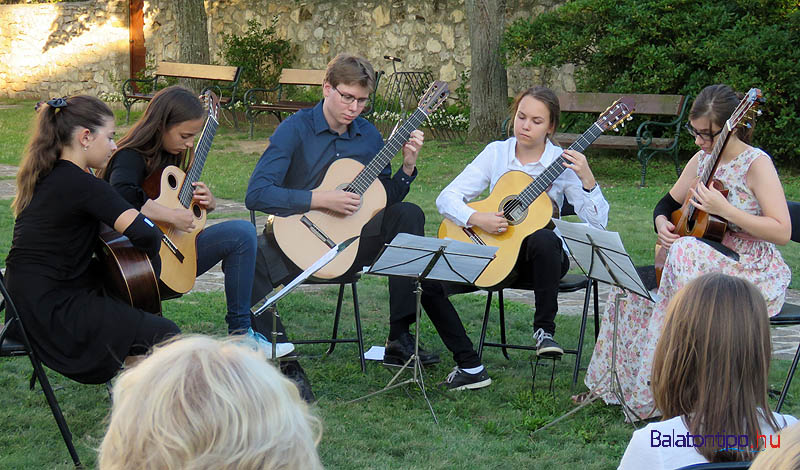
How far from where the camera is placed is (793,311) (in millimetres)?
3854

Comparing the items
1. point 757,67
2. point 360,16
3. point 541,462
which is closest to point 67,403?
point 541,462

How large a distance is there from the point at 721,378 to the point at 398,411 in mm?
1990

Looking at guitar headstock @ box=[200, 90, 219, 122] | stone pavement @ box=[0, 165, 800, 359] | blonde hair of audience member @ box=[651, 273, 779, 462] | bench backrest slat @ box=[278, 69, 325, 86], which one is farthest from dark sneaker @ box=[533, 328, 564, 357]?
bench backrest slat @ box=[278, 69, 325, 86]

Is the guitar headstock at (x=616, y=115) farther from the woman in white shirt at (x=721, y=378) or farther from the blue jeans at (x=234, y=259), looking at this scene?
the woman in white shirt at (x=721, y=378)

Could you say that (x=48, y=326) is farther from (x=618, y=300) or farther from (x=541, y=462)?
(x=618, y=300)

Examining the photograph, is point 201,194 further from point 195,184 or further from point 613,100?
point 613,100

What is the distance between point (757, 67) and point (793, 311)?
6.95 meters

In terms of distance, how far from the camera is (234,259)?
4121 mm

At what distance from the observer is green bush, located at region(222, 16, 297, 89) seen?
15.9 m

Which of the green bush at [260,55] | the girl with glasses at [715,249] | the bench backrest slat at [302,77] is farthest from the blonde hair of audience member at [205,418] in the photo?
the green bush at [260,55]

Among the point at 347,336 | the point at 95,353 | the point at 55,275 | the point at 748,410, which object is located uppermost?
the point at 748,410

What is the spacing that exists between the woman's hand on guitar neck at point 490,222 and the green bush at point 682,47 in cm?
A: 667

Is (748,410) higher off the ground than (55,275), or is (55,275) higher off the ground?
(748,410)

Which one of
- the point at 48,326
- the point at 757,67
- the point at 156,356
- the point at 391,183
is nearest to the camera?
the point at 156,356
